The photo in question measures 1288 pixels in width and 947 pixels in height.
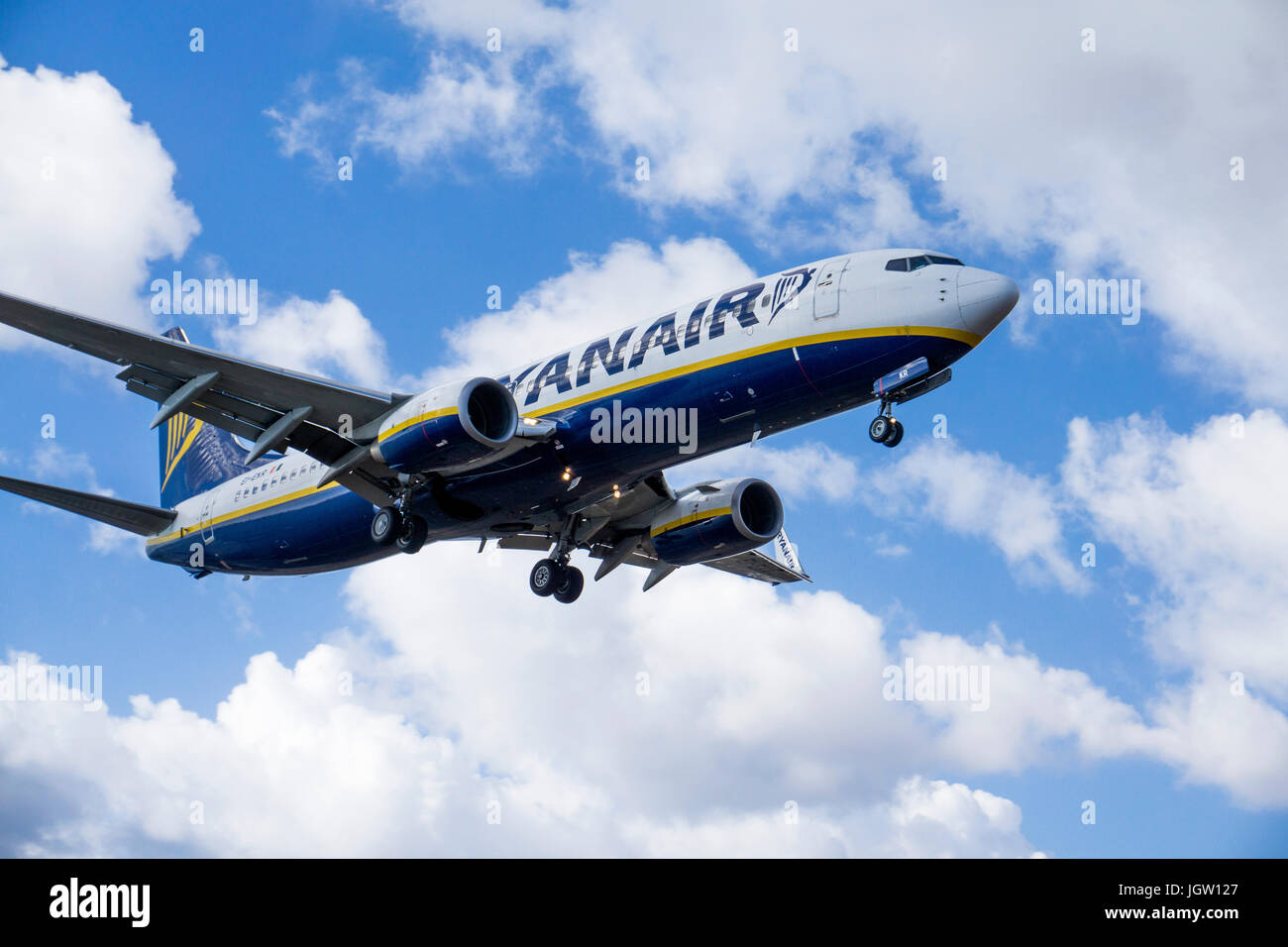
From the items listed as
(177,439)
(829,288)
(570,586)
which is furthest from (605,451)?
(177,439)

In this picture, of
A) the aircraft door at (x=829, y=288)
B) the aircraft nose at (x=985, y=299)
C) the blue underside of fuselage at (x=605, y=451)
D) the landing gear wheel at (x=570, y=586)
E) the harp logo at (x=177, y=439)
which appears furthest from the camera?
the harp logo at (x=177, y=439)

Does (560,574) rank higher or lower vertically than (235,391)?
lower

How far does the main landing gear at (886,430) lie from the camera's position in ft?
78.8

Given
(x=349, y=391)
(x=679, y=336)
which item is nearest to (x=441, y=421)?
(x=349, y=391)

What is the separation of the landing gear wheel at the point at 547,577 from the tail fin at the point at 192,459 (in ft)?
35.8

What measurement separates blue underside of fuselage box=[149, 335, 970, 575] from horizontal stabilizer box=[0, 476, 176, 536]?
3717 millimetres

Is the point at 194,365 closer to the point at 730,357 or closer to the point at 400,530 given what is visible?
the point at 400,530

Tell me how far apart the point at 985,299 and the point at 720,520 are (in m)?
10.8

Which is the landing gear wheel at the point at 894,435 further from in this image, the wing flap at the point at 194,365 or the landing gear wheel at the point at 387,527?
the landing gear wheel at the point at 387,527

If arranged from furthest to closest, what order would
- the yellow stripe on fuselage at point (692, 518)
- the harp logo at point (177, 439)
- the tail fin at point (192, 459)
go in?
the harp logo at point (177, 439)
the tail fin at point (192, 459)
the yellow stripe on fuselage at point (692, 518)

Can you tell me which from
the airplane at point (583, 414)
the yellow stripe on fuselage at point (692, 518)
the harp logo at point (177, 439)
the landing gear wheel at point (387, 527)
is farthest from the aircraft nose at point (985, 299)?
the harp logo at point (177, 439)

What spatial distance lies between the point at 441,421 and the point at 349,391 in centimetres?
320

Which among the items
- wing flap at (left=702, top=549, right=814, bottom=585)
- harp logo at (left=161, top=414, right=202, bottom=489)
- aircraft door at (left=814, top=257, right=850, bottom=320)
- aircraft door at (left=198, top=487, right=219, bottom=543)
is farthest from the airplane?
harp logo at (left=161, top=414, right=202, bottom=489)

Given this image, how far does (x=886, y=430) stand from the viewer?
2417 centimetres
